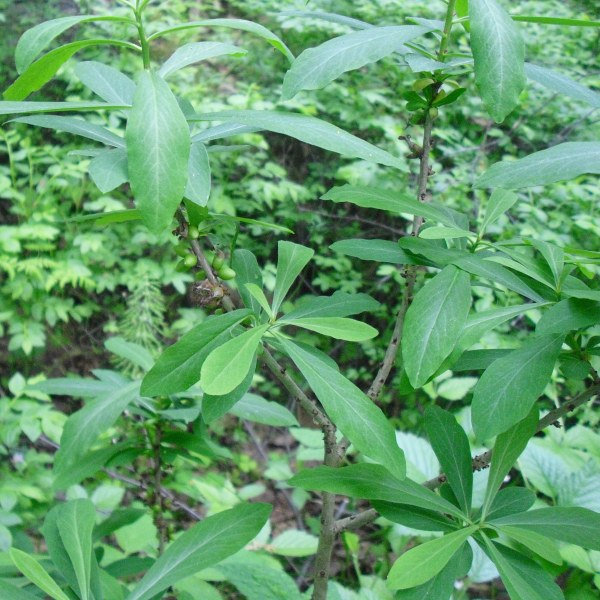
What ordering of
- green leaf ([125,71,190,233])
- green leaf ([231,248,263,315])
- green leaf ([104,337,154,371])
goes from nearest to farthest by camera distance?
green leaf ([125,71,190,233]) → green leaf ([231,248,263,315]) → green leaf ([104,337,154,371])

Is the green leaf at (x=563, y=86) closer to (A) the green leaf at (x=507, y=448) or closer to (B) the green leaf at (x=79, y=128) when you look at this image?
(A) the green leaf at (x=507, y=448)

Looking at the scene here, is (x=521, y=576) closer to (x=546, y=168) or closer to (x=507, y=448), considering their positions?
(x=507, y=448)

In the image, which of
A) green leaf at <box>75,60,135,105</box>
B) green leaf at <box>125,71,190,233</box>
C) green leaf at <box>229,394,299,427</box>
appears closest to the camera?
green leaf at <box>125,71,190,233</box>

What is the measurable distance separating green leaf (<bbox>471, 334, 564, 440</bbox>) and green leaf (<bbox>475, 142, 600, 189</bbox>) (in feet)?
0.55

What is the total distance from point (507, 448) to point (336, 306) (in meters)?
0.28

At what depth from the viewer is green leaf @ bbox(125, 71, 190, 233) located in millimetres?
506

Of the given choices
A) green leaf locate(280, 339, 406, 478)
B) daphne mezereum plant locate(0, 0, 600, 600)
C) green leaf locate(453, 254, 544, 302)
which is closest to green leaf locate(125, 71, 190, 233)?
daphne mezereum plant locate(0, 0, 600, 600)

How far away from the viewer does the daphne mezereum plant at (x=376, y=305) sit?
0.58m

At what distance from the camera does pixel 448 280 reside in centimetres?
66

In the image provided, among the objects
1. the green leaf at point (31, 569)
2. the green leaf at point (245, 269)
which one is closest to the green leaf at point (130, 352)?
the green leaf at point (245, 269)

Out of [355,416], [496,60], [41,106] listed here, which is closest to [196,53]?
[41,106]

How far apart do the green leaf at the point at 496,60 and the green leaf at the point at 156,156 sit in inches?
11.0

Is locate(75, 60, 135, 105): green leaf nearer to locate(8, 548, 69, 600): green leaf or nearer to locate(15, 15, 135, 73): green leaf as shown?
locate(15, 15, 135, 73): green leaf

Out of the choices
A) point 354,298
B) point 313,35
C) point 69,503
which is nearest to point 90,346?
point 313,35
